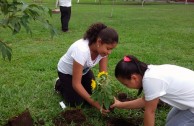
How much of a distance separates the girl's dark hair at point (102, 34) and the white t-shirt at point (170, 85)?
18.0 inches

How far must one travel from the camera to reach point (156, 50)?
262 inches

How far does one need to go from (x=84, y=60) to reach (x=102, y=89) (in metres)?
0.49

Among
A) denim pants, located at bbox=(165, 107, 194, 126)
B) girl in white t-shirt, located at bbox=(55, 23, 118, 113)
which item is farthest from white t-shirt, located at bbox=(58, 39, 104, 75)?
denim pants, located at bbox=(165, 107, 194, 126)

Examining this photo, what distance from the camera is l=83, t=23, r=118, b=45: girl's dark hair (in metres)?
2.99

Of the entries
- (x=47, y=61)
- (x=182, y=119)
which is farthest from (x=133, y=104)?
(x=47, y=61)

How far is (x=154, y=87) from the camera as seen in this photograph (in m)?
2.61

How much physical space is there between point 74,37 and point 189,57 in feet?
10.3

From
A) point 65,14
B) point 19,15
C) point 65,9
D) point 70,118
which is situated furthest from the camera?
point 65,14

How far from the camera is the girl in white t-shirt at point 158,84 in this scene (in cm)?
262

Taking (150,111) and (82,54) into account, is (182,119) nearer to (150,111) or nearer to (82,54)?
(150,111)

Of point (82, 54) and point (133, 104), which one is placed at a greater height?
point (82, 54)

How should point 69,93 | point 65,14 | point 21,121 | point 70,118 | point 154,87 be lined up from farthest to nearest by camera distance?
point 65,14 → point 69,93 → point 70,118 → point 21,121 → point 154,87

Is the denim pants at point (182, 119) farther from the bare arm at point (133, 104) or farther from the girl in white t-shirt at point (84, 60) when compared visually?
the girl in white t-shirt at point (84, 60)

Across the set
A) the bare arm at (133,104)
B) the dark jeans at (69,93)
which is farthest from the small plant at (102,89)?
the dark jeans at (69,93)
